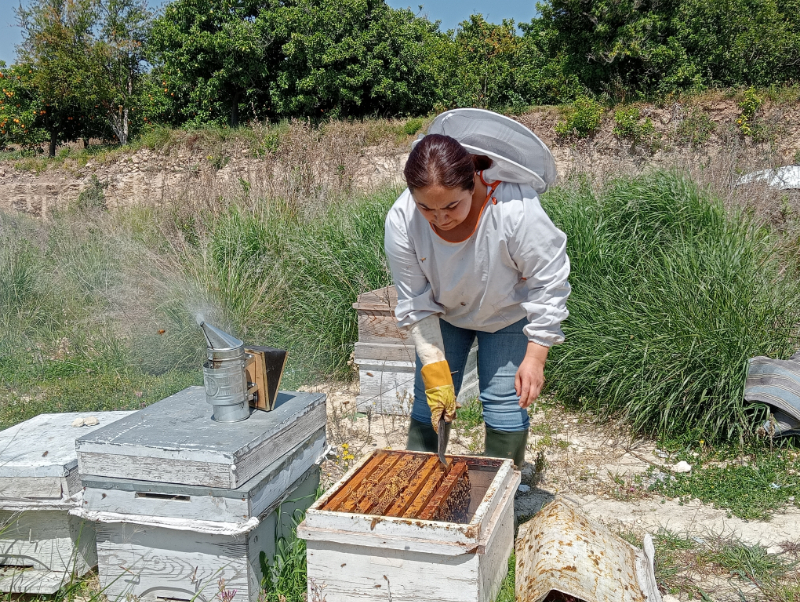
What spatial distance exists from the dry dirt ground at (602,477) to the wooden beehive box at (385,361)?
14 cm

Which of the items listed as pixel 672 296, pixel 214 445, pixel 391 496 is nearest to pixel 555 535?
pixel 391 496

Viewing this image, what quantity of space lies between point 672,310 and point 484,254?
227cm

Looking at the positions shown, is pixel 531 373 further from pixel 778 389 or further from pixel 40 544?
pixel 778 389

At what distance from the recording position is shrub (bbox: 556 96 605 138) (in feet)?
43.5

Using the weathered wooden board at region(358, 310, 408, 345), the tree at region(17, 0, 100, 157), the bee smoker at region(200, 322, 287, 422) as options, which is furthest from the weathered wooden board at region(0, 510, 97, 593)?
the tree at region(17, 0, 100, 157)

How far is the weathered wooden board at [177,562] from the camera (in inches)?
77.4

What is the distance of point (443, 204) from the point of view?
1.93 meters

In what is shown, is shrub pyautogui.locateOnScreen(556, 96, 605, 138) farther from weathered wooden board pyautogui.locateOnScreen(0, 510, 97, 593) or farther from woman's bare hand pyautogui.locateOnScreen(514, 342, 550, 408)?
weathered wooden board pyautogui.locateOnScreen(0, 510, 97, 593)

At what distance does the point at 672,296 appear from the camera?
3.97 m

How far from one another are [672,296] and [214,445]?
314cm

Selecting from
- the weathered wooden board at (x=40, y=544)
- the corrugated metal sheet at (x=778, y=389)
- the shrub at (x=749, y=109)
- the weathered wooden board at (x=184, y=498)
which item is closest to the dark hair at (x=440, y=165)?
the weathered wooden board at (x=184, y=498)

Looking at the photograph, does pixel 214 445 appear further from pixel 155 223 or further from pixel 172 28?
pixel 172 28

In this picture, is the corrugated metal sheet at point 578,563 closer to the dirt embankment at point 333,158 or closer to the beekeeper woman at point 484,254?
the beekeeper woman at point 484,254

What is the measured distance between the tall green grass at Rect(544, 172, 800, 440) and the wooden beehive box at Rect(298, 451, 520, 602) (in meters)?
2.29
